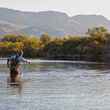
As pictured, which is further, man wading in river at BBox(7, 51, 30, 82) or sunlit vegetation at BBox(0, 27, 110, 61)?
sunlit vegetation at BBox(0, 27, 110, 61)

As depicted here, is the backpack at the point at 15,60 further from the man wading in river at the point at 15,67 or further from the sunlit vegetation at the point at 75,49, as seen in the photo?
the sunlit vegetation at the point at 75,49

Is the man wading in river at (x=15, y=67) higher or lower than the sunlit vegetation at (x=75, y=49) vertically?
higher

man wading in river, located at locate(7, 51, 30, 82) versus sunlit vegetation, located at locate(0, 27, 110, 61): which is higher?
man wading in river, located at locate(7, 51, 30, 82)

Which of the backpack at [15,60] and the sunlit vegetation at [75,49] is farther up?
the backpack at [15,60]

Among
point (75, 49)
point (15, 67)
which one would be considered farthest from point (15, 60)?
point (75, 49)

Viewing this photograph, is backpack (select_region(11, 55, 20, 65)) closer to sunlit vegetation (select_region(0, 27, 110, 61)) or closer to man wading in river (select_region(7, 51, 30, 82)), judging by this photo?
man wading in river (select_region(7, 51, 30, 82))

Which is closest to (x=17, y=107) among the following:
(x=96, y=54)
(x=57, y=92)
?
(x=57, y=92)

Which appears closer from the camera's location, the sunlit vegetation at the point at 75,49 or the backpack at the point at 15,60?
the backpack at the point at 15,60

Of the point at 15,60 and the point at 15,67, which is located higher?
the point at 15,60

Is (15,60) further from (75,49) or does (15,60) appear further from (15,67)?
(75,49)

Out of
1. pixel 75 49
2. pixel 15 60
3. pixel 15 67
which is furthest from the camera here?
pixel 75 49

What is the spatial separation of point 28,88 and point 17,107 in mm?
10362

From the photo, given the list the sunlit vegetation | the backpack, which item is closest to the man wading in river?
the backpack

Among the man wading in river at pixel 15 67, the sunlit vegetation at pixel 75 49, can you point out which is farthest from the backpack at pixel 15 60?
the sunlit vegetation at pixel 75 49
